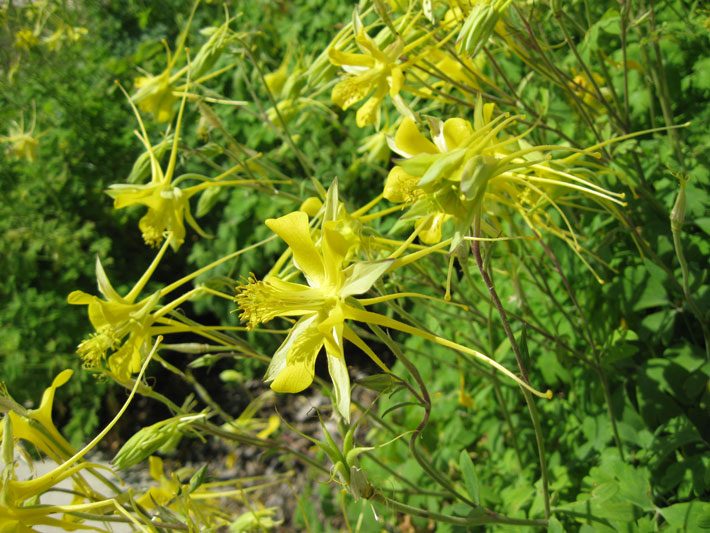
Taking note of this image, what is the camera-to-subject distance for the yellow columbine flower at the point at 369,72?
1.23 meters

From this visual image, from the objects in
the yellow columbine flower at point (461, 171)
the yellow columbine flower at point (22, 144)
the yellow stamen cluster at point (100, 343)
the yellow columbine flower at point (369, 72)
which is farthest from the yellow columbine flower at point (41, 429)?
the yellow columbine flower at point (22, 144)

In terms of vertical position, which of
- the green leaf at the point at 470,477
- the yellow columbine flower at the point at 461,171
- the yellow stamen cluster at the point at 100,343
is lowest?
the green leaf at the point at 470,477

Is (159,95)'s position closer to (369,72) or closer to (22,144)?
(369,72)

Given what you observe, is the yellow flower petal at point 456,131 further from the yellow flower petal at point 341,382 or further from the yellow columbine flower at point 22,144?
the yellow columbine flower at point 22,144

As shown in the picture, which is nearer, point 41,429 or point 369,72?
point 41,429

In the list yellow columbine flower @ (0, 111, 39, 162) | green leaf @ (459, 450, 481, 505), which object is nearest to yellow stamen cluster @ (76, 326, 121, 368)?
green leaf @ (459, 450, 481, 505)

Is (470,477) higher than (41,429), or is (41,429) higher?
(41,429)

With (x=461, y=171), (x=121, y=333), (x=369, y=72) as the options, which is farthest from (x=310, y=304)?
(x=369, y=72)

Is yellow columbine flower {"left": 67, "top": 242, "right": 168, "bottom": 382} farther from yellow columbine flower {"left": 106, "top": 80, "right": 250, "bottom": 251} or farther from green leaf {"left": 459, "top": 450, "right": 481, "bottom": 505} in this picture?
green leaf {"left": 459, "top": 450, "right": 481, "bottom": 505}

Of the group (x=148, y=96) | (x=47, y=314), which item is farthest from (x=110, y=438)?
(x=148, y=96)

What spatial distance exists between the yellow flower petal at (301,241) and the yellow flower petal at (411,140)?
0.18 m

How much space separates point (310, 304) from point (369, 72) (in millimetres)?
568

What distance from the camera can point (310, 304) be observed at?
899 mm

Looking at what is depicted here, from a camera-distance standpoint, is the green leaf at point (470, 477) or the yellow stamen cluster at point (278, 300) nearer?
the yellow stamen cluster at point (278, 300)
